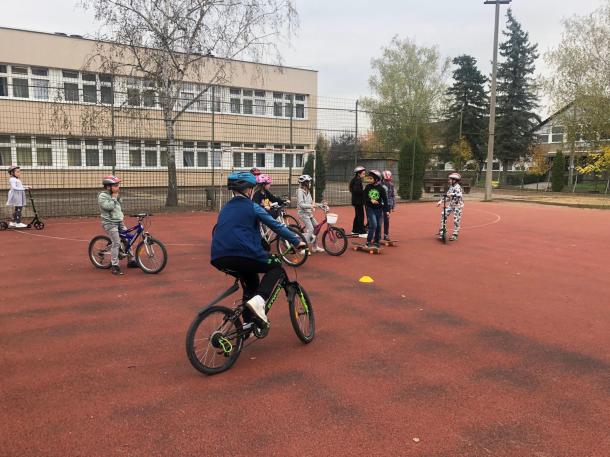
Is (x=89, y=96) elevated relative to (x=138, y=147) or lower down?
elevated

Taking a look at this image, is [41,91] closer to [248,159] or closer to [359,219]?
[248,159]

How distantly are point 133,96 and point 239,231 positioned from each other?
15.2 m

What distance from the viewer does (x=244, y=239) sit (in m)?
4.29

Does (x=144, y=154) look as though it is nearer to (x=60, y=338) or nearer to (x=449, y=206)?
(x=449, y=206)

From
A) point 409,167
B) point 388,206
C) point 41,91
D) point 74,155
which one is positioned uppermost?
point 41,91

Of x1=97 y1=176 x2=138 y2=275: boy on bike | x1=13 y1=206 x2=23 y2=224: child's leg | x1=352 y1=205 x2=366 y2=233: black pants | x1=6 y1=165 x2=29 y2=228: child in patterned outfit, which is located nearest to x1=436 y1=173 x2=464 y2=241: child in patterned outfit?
x1=352 y1=205 x2=366 y2=233: black pants

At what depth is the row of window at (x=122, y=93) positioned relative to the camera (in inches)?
708

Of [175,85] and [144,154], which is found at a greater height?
[175,85]

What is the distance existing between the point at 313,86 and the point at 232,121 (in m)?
8.40

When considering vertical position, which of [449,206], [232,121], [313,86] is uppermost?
[313,86]

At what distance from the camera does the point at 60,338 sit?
5133mm

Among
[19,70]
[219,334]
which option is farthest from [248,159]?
[219,334]

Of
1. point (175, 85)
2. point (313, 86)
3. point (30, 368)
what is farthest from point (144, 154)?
point (30, 368)

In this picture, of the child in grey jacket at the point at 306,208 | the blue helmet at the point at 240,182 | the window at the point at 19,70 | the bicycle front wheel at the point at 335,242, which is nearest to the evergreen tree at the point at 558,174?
the bicycle front wheel at the point at 335,242
